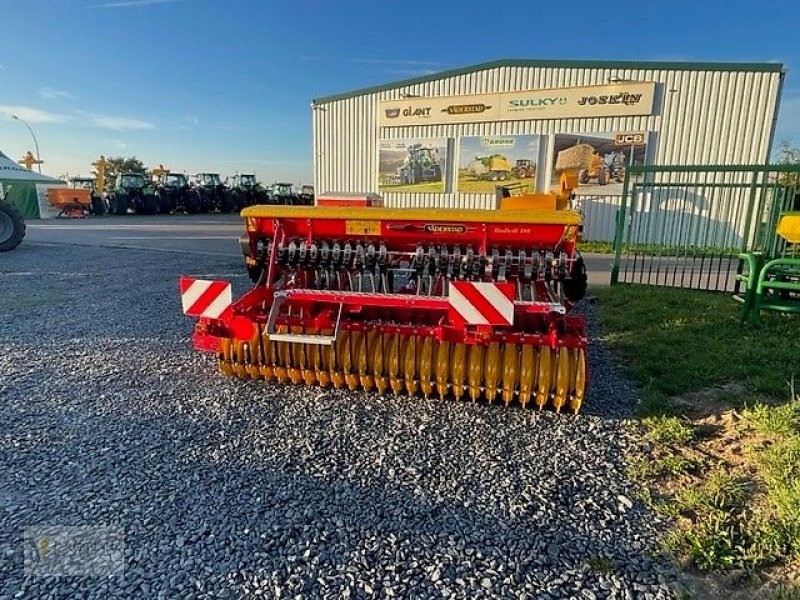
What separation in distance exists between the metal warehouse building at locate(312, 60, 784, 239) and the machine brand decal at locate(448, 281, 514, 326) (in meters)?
12.0

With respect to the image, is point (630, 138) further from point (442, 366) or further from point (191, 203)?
point (191, 203)

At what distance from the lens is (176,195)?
29.7 metres

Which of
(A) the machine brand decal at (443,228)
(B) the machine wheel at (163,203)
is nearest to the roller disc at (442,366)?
→ (A) the machine brand decal at (443,228)

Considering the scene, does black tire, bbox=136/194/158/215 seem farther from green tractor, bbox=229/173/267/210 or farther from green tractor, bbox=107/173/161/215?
green tractor, bbox=229/173/267/210

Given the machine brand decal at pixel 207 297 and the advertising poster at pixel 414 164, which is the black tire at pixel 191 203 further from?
the machine brand decal at pixel 207 297

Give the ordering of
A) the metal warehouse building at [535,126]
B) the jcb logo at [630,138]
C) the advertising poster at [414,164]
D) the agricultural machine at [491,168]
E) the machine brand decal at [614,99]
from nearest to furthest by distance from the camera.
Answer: the metal warehouse building at [535,126], the machine brand decal at [614,99], the jcb logo at [630,138], the agricultural machine at [491,168], the advertising poster at [414,164]

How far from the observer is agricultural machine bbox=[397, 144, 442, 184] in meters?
15.8

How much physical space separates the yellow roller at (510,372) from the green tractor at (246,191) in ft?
105

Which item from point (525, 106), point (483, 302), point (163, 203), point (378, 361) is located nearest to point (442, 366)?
point (378, 361)

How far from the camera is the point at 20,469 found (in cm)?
289

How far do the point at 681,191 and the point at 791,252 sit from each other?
A: 7707 mm

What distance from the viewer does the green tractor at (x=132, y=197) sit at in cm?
2744

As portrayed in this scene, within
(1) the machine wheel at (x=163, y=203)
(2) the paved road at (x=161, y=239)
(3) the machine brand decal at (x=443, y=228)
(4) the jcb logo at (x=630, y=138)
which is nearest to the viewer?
(3) the machine brand decal at (x=443, y=228)

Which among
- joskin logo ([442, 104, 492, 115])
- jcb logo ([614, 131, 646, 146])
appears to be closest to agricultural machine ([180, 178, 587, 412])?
jcb logo ([614, 131, 646, 146])
